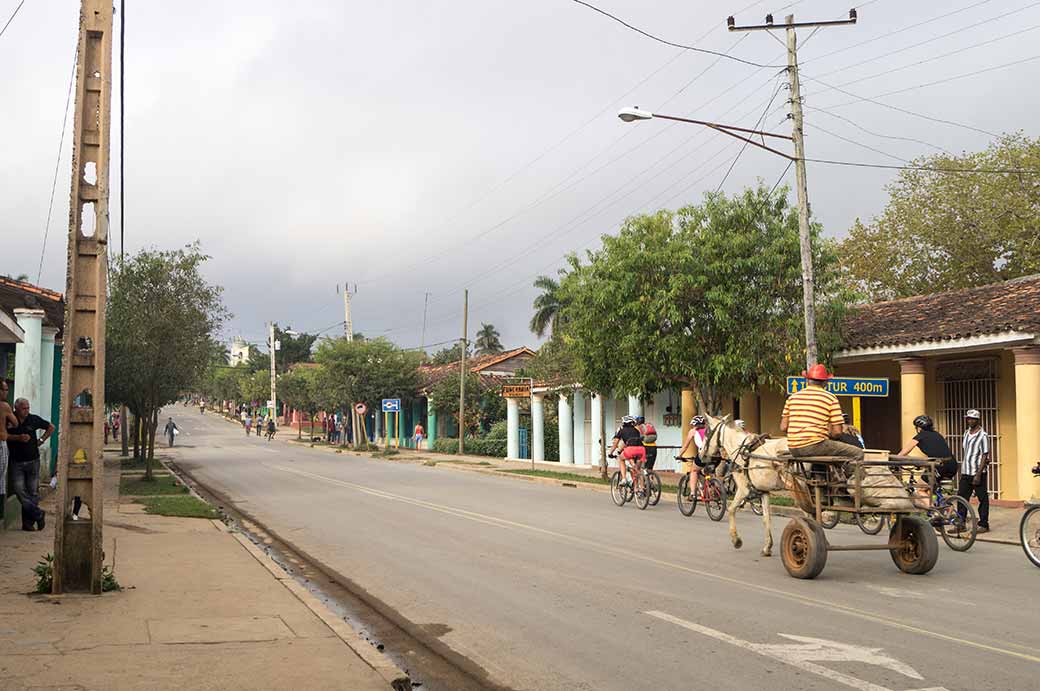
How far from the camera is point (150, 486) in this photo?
2538 centimetres

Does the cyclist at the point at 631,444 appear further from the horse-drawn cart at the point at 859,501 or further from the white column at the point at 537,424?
the white column at the point at 537,424

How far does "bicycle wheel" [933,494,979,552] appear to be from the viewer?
43.1ft

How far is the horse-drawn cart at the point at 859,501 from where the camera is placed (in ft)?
34.0

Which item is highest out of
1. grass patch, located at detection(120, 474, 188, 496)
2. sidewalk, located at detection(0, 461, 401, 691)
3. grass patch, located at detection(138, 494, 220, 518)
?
sidewalk, located at detection(0, 461, 401, 691)

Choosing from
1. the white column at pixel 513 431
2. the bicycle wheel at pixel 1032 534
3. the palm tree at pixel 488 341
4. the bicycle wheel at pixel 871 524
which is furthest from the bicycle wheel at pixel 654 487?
the palm tree at pixel 488 341

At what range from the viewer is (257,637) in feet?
24.9

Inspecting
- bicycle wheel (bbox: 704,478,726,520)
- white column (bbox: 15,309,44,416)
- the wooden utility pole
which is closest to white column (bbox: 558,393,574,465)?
bicycle wheel (bbox: 704,478,726,520)

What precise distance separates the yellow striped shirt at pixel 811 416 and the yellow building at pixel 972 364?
902 cm

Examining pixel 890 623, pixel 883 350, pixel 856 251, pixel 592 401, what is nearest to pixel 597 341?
pixel 883 350

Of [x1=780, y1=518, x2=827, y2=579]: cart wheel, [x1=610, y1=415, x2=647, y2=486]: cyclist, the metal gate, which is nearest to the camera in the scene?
[x1=780, y1=518, x2=827, y2=579]: cart wheel

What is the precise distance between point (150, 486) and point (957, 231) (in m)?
29.1

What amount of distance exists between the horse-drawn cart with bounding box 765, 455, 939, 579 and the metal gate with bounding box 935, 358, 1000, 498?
36.8 ft

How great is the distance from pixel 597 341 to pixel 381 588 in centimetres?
1441

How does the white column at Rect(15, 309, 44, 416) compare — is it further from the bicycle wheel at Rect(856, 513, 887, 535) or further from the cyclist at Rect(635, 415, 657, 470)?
the bicycle wheel at Rect(856, 513, 887, 535)
